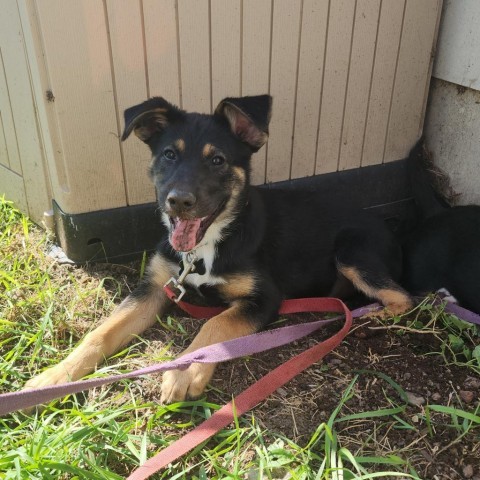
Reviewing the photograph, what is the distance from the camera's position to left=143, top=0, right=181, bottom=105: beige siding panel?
334 cm

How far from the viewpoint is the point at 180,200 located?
2701 millimetres

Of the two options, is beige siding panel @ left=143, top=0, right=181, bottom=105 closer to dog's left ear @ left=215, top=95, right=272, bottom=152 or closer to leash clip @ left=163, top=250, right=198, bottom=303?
dog's left ear @ left=215, top=95, right=272, bottom=152

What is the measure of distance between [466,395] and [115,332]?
1970 millimetres

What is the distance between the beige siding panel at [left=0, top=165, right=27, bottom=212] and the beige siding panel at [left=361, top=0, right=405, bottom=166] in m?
2.86

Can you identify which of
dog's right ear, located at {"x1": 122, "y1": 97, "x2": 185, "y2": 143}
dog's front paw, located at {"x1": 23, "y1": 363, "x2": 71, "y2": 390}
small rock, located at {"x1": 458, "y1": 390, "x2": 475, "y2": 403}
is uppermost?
dog's right ear, located at {"x1": 122, "y1": 97, "x2": 185, "y2": 143}

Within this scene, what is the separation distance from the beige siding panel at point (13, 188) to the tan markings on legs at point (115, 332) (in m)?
1.52

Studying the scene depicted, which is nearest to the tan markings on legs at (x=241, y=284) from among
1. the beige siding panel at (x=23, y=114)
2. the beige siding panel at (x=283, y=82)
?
the beige siding panel at (x=283, y=82)

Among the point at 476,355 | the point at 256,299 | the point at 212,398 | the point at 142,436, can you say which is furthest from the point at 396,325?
the point at 142,436

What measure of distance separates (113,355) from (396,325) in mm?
1722

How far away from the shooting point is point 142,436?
7.98 feet

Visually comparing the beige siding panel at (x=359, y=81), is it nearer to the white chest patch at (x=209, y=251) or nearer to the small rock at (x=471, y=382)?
the white chest patch at (x=209, y=251)

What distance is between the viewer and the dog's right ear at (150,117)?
286 cm

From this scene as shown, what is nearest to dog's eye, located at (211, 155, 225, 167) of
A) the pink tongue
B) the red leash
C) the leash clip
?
the pink tongue

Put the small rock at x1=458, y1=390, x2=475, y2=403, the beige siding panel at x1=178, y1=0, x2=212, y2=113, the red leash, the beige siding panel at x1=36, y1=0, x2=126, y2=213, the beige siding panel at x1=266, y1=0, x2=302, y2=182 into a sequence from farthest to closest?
the beige siding panel at x1=266, y1=0, x2=302, y2=182, the beige siding panel at x1=178, y1=0, x2=212, y2=113, the beige siding panel at x1=36, y1=0, x2=126, y2=213, the small rock at x1=458, y1=390, x2=475, y2=403, the red leash
